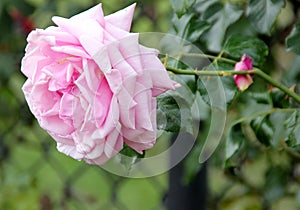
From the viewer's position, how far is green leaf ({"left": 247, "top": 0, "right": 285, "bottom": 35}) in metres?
0.85

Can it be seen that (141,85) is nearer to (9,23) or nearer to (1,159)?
(9,23)

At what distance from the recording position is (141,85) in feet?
1.97

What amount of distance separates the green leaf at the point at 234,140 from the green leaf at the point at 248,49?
0.09m

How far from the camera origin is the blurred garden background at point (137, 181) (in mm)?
1244

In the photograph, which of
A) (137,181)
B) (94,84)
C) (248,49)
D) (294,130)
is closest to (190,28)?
(248,49)

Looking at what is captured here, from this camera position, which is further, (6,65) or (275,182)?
(6,65)

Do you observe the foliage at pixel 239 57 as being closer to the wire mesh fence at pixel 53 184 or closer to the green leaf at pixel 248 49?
the green leaf at pixel 248 49

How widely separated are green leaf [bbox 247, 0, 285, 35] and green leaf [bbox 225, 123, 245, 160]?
4.7 inches

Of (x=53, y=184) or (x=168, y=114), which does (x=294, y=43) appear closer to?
(x=168, y=114)

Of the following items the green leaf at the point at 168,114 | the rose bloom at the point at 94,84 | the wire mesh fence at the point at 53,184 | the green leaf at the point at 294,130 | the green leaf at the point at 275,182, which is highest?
the rose bloom at the point at 94,84

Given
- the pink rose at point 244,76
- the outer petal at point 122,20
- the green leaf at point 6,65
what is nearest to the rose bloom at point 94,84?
the outer petal at point 122,20

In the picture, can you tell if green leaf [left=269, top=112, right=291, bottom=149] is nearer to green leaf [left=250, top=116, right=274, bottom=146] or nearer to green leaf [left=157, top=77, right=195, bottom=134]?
green leaf [left=250, top=116, right=274, bottom=146]

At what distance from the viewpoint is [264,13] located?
0.86 meters

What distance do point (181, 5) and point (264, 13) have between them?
0.13 metres
